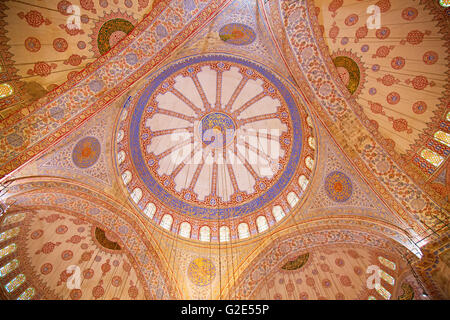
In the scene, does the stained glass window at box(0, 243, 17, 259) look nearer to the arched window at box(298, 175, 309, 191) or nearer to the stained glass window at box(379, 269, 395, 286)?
the arched window at box(298, 175, 309, 191)

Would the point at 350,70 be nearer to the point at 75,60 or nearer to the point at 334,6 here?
the point at 334,6

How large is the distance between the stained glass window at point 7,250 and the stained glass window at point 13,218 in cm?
110

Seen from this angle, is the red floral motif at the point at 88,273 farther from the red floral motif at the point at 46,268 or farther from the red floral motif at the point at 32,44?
the red floral motif at the point at 32,44

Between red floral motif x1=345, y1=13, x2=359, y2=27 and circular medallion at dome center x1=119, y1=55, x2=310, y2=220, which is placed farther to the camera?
circular medallion at dome center x1=119, y1=55, x2=310, y2=220

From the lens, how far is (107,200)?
7578 mm

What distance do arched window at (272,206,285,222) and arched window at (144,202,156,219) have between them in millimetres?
4745

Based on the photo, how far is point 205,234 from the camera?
9.60m

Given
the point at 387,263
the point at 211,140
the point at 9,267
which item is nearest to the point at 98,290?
the point at 9,267

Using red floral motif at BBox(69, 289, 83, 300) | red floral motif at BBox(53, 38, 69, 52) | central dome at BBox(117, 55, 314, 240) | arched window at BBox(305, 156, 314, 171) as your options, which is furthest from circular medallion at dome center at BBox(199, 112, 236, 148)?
A: red floral motif at BBox(69, 289, 83, 300)

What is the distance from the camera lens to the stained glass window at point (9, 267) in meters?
7.59

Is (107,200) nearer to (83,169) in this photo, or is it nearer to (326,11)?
(83,169)

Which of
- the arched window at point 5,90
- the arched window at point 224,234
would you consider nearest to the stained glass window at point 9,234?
the arched window at point 5,90

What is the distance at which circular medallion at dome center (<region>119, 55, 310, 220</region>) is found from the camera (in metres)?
9.01

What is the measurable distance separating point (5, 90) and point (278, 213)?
8.75m
